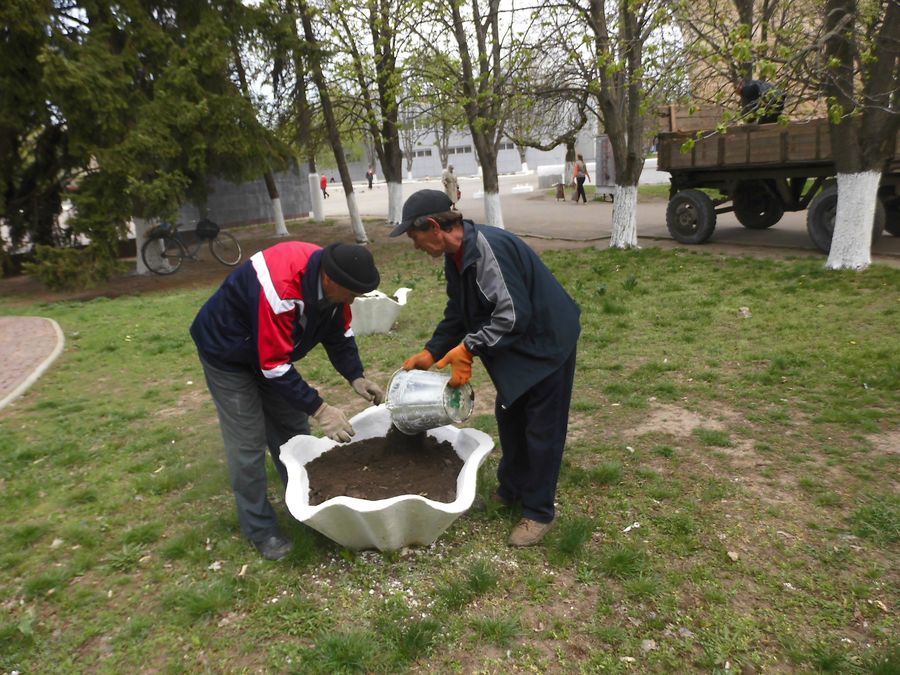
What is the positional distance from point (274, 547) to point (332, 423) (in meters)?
0.74

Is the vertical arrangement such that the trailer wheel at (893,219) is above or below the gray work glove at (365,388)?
below

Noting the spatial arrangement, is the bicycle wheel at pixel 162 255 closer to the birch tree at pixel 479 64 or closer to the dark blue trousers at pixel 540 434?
the birch tree at pixel 479 64

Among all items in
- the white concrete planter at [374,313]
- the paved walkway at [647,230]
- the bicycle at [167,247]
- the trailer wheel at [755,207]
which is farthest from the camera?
the bicycle at [167,247]

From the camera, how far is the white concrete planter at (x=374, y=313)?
7.20 metres

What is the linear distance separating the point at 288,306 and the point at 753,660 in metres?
2.30

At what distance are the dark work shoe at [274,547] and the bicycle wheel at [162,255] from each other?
11.5 metres

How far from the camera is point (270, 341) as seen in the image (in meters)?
2.86

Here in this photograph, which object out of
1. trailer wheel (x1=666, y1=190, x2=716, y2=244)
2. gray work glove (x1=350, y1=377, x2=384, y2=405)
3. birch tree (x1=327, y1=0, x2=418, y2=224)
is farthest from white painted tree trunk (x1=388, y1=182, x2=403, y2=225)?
gray work glove (x1=350, y1=377, x2=384, y2=405)

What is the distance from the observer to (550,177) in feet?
100

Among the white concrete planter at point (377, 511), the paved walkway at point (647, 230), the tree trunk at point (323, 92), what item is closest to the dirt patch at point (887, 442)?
the white concrete planter at point (377, 511)

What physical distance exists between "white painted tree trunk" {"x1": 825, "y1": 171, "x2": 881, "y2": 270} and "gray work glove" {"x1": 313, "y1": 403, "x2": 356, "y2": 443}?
770cm

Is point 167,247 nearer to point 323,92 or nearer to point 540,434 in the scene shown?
point 323,92

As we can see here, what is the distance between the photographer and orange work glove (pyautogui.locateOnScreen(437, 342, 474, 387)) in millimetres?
3018

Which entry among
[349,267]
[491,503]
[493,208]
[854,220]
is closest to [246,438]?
[349,267]
